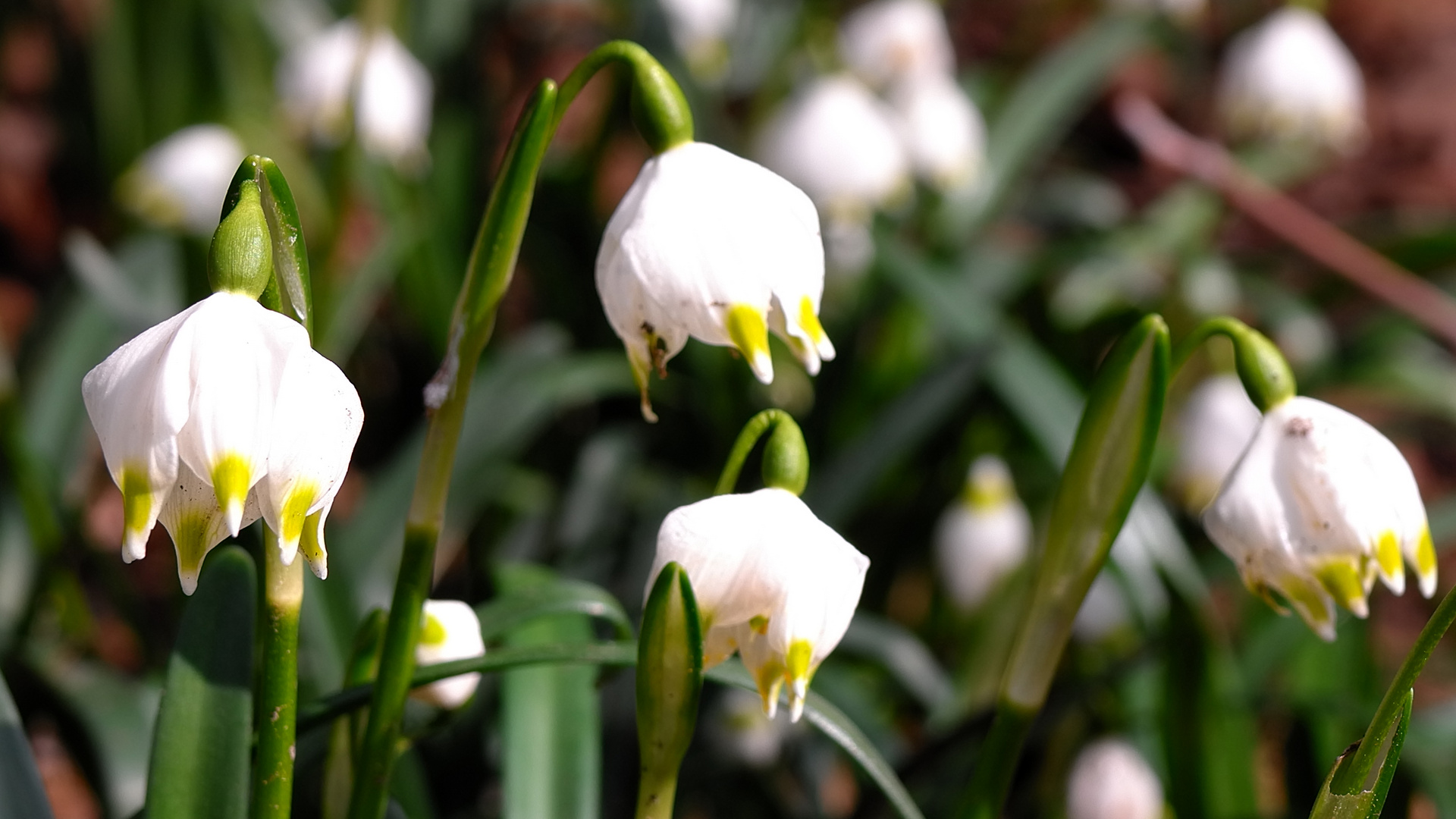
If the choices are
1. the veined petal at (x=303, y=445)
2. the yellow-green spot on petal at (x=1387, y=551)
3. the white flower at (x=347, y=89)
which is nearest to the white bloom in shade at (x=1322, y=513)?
the yellow-green spot on petal at (x=1387, y=551)

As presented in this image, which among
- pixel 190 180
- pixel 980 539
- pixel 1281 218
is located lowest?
pixel 980 539

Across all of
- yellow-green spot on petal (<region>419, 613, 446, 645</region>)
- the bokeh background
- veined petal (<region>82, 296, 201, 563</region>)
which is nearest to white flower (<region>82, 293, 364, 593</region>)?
veined petal (<region>82, 296, 201, 563</region>)

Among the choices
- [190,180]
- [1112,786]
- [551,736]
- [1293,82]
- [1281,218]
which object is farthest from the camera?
[1293,82]

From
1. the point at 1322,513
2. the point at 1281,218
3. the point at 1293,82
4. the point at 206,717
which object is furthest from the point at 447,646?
the point at 1293,82

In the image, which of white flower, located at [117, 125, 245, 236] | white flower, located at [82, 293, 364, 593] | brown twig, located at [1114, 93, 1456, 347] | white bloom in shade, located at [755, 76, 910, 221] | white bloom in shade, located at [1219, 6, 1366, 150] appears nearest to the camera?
white flower, located at [82, 293, 364, 593]

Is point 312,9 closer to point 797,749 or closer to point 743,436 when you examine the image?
point 797,749

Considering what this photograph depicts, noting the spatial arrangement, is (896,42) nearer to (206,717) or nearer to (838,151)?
(838,151)

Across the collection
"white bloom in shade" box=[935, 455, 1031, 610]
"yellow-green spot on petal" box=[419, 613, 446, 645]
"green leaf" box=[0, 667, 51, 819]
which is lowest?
"white bloom in shade" box=[935, 455, 1031, 610]

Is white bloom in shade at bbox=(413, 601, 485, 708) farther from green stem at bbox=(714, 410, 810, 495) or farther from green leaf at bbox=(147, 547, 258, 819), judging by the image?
green stem at bbox=(714, 410, 810, 495)
